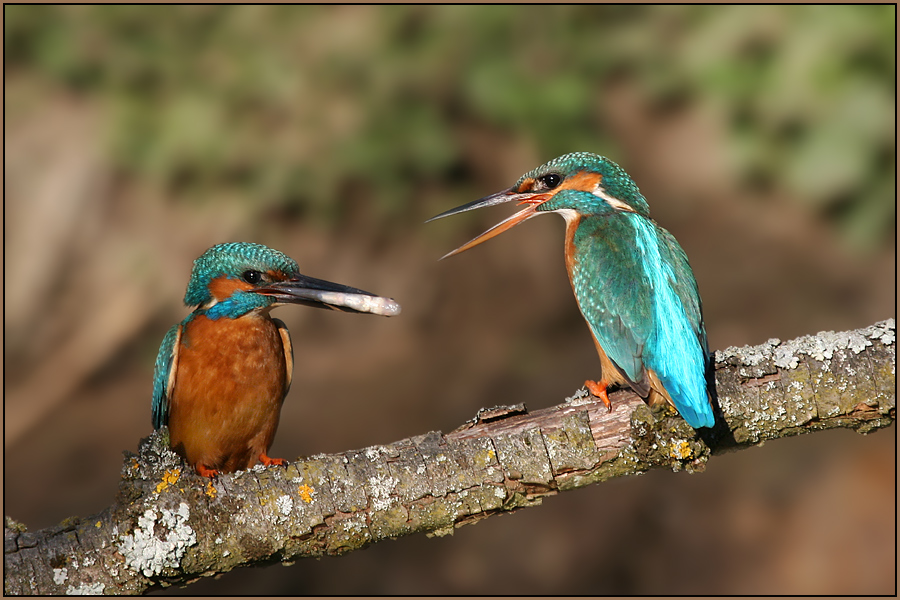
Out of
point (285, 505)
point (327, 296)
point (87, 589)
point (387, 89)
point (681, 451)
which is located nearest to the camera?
point (87, 589)

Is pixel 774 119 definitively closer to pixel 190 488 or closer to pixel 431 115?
pixel 431 115

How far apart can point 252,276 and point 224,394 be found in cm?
40

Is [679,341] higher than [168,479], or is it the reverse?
[679,341]

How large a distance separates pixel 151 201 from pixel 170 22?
1120 millimetres

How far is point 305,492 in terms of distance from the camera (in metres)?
2.17

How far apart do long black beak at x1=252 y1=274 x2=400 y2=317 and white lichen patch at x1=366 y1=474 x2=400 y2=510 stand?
1.57 ft

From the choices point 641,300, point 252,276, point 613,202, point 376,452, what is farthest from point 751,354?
point 252,276

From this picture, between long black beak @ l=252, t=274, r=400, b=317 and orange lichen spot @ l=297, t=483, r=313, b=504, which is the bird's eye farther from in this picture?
orange lichen spot @ l=297, t=483, r=313, b=504

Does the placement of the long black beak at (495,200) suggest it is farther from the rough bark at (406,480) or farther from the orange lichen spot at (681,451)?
the orange lichen spot at (681,451)

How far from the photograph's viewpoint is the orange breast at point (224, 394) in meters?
2.71

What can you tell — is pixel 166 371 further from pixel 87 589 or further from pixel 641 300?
pixel 641 300

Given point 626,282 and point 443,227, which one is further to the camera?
point 443,227

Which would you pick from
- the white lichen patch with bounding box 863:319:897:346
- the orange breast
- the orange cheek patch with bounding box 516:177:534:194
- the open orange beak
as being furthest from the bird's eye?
the white lichen patch with bounding box 863:319:897:346

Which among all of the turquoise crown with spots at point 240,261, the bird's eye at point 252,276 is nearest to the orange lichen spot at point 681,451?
the turquoise crown with spots at point 240,261
